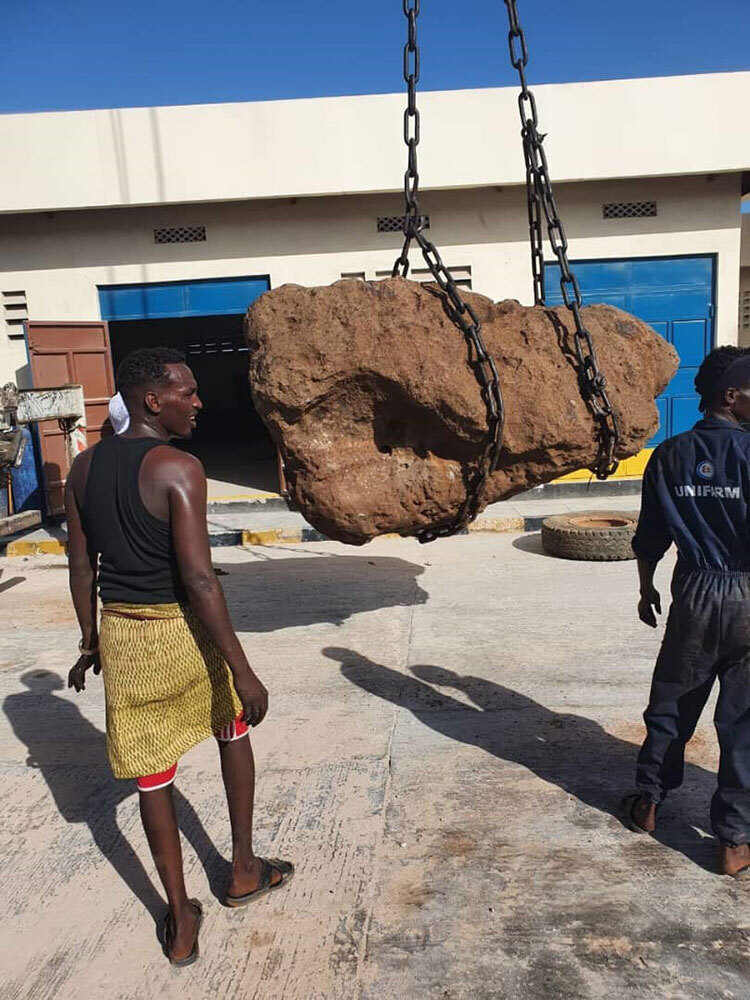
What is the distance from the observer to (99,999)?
2.19 meters

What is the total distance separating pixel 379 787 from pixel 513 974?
1.13 meters

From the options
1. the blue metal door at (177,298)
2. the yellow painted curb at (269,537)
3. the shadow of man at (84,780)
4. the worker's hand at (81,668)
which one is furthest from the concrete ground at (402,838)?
the blue metal door at (177,298)

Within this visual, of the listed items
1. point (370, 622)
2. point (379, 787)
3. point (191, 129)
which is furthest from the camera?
point (191, 129)

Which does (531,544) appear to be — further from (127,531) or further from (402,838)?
(127,531)

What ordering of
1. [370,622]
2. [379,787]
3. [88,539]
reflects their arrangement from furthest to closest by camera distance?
1. [370,622]
2. [379,787]
3. [88,539]

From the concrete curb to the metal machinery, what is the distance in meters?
0.54

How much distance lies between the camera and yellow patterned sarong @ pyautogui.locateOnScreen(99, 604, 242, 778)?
238cm

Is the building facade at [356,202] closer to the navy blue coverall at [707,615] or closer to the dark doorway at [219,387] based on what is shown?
the dark doorway at [219,387]

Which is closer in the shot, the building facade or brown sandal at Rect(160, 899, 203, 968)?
brown sandal at Rect(160, 899, 203, 968)

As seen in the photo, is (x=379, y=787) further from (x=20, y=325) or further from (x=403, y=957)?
(x=20, y=325)

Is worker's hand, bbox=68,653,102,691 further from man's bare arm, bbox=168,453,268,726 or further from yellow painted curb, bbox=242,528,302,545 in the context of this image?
yellow painted curb, bbox=242,528,302,545

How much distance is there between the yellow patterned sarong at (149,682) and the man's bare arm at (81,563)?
0.63 ft

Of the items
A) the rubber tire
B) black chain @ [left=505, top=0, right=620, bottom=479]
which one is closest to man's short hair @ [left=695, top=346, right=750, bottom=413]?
black chain @ [left=505, top=0, right=620, bottom=479]

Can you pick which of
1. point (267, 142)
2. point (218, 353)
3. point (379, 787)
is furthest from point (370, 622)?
point (218, 353)
